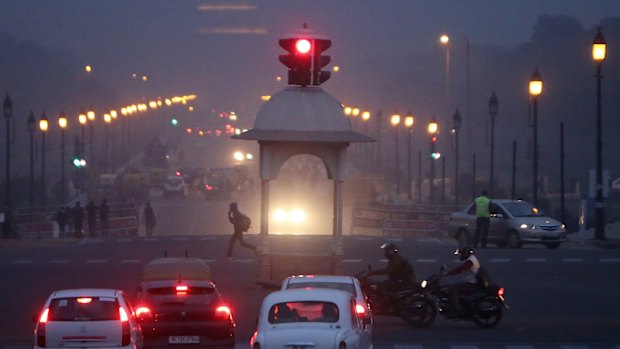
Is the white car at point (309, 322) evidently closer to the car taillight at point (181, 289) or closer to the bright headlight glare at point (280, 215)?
the car taillight at point (181, 289)

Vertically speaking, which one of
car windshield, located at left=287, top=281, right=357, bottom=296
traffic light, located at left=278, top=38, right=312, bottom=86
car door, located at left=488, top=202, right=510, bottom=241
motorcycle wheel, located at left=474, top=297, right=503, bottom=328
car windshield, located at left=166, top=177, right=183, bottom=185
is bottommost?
motorcycle wheel, located at left=474, top=297, right=503, bottom=328

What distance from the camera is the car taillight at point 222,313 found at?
64.5 ft

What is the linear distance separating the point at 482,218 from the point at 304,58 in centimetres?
1658

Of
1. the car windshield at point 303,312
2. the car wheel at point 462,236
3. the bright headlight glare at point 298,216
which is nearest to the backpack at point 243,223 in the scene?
the car wheel at point 462,236

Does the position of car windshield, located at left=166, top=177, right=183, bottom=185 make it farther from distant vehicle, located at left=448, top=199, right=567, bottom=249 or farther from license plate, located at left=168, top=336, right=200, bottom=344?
license plate, located at left=168, top=336, right=200, bottom=344

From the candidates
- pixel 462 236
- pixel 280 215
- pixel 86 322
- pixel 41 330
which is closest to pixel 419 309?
pixel 86 322

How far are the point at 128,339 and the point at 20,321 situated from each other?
8.00 m

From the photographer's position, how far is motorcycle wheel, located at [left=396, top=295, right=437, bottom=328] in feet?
75.0

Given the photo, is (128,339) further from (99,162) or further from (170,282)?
(99,162)

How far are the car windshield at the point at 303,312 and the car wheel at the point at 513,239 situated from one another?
2313 centimetres

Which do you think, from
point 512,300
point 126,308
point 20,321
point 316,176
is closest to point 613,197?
point 316,176

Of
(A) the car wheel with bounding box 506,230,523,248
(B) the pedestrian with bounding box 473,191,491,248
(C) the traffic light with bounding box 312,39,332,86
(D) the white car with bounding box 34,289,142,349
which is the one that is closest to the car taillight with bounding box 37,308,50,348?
(D) the white car with bounding box 34,289,142,349

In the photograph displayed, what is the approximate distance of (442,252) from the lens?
36688mm

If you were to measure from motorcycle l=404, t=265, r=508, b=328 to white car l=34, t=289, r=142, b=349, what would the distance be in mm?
7098
